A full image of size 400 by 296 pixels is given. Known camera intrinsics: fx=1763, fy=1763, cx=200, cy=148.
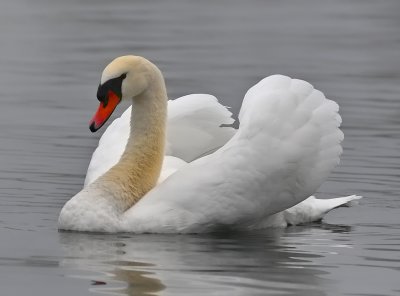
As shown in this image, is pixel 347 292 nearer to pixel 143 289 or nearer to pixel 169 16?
pixel 143 289

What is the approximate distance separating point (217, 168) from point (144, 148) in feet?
2.82

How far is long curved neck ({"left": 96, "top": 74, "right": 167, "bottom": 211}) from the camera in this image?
12461 millimetres

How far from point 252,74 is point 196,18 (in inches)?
323

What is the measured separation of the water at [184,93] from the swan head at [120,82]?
3.01 feet

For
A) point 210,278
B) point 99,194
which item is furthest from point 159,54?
point 210,278

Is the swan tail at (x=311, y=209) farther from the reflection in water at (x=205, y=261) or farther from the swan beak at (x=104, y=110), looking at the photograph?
the swan beak at (x=104, y=110)

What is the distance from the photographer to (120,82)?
12.3 metres

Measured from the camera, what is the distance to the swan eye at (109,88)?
40.1ft

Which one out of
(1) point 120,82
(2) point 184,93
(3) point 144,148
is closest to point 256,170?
(3) point 144,148

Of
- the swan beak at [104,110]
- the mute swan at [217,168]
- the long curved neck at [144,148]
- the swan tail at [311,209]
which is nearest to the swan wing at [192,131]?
the long curved neck at [144,148]

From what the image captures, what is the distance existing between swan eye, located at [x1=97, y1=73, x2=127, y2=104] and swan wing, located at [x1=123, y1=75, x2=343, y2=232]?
72cm

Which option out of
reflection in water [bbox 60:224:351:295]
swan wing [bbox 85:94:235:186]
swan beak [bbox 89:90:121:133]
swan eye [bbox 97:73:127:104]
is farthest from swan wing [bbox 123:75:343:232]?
swan wing [bbox 85:94:235:186]

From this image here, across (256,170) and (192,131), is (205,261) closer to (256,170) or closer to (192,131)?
(256,170)

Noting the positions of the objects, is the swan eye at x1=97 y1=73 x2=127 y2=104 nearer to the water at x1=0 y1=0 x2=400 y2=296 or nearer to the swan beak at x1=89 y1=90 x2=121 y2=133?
the swan beak at x1=89 y1=90 x2=121 y2=133
